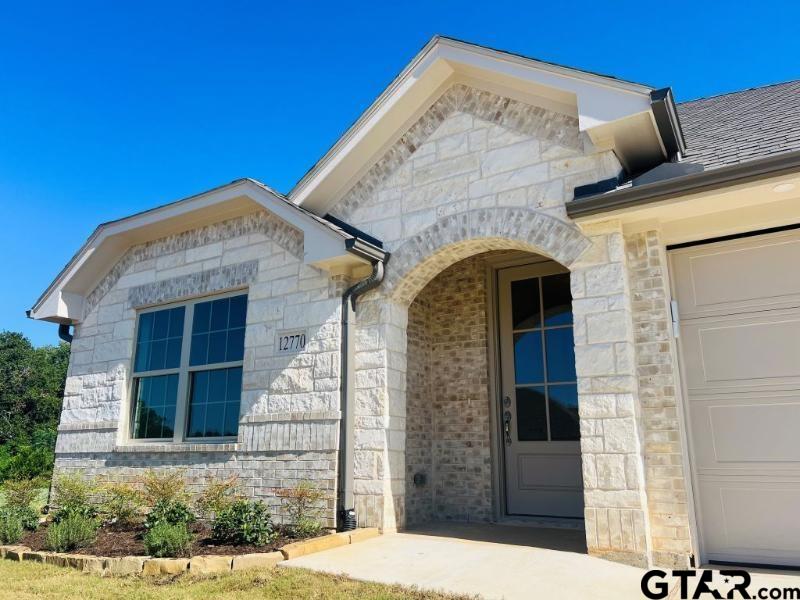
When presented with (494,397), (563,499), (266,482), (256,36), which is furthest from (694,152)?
(256,36)

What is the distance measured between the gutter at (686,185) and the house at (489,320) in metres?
0.02

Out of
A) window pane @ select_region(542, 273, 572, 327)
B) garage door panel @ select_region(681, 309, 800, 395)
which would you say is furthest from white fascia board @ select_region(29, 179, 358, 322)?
garage door panel @ select_region(681, 309, 800, 395)

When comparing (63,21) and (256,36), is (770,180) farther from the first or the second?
(63,21)

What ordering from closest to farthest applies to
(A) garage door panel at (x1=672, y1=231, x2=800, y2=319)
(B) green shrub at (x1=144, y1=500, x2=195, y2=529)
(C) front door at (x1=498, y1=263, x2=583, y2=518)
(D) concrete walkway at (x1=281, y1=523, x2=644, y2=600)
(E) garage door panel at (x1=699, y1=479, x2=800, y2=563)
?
(D) concrete walkway at (x1=281, y1=523, x2=644, y2=600) < (E) garage door panel at (x1=699, y1=479, x2=800, y2=563) < (A) garage door panel at (x1=672, y1=231, x2=800, y2=319) < (B) green shrub at (x1=144, y1=500, x2=195, y2=529) < (C) front door at (x1=498, y1=263, x2=583, y2=518)

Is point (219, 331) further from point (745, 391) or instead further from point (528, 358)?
point (745, 391)

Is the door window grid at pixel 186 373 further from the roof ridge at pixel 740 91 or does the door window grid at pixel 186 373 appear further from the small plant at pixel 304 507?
the roof ridge at pixel 740 91

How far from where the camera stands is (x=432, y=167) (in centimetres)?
685

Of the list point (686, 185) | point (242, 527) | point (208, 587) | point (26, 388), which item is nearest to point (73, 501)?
point (242, 527)

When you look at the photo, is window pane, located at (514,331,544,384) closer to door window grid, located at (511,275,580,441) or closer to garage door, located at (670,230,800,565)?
door window grid, located at (511,275,580,441)

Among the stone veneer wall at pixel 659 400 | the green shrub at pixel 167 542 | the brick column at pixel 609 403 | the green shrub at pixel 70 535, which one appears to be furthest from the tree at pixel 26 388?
the stone veneer wall at pixel 659 400

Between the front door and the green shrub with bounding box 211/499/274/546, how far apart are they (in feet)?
10.3

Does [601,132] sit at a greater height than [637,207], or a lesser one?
greater

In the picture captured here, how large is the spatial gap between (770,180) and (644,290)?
1.36 meters

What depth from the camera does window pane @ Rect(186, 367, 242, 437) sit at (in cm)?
776
